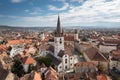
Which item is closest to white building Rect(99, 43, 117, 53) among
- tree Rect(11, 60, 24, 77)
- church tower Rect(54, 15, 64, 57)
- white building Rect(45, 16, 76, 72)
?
white building Rect(45, 16, 76, 72)

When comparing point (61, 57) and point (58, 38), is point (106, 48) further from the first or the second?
point (61, 57)

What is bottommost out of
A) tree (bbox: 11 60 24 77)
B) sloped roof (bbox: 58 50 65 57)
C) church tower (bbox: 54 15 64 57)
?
tree (bbox: 11 60 24 77)

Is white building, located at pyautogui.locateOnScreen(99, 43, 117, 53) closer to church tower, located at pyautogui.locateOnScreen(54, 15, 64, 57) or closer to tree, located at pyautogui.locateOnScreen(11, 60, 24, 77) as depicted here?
church tower, located at pyautogui.locateOnScreen(54, 15, 64, 57)

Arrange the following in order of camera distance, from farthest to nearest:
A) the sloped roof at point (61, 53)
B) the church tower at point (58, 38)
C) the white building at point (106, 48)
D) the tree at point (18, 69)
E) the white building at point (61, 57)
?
the white building at point (106, 48) → the church tower at point (58, 38) → the sloped roof at point (61, 53) → the white building at point (61, 57) → the tree at point (18, 69)

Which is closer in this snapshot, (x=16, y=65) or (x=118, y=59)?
(x=16, y=65)

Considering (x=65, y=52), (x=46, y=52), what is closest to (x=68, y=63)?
(x=65, y=52)

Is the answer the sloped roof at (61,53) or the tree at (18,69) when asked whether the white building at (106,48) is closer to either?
the sloped roof at (61,53)

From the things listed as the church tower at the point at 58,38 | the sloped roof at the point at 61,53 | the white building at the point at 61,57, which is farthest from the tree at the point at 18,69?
the church tower at the point at 58,38

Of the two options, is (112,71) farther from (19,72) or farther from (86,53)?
(19,72)

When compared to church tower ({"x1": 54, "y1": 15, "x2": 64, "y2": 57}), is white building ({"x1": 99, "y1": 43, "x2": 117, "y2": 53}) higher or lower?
lower

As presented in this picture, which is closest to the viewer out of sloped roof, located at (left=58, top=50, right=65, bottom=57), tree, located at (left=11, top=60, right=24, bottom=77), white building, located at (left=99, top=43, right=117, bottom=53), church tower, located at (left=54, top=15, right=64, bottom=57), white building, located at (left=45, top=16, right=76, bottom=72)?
tree, located at (left=11, top=60, right=24, bottom=77)

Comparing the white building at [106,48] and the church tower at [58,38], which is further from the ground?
the church tower at [58,38]
